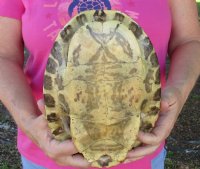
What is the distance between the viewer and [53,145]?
3.28ft

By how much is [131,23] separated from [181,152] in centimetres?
187

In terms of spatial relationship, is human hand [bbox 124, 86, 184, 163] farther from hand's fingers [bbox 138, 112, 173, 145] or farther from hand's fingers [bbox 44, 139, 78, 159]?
hand's fingers [bbox 44, 139, 78, 159]

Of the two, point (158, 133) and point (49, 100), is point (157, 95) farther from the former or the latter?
point (49, 100)

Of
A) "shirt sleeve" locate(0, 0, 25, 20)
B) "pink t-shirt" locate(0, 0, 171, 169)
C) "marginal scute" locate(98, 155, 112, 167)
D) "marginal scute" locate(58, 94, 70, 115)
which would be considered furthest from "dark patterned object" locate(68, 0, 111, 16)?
"marginal scute" locate(98, 155, 112, 167)

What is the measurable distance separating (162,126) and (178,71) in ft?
0.68

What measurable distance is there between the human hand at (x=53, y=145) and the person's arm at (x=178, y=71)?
118 mm

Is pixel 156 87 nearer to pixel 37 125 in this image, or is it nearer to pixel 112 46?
pixel 112 46

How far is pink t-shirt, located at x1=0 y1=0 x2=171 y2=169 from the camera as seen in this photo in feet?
3.63

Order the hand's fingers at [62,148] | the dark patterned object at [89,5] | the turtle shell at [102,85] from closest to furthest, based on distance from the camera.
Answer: the turtle shell at [102,85], the hand's fingers at [62,148], the dark patterned object at [89,5]

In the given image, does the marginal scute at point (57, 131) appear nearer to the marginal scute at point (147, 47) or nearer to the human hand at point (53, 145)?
the human hand at point (53, 145)

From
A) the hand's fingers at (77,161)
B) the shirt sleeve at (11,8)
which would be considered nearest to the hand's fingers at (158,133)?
the hand's fingers at (77,161)

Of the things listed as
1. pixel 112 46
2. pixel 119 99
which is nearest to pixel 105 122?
pixel 119 99

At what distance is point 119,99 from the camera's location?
929 millimetres

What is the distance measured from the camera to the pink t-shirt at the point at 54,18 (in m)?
1.11
